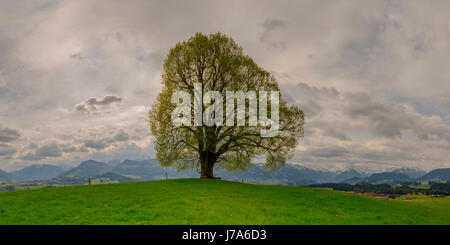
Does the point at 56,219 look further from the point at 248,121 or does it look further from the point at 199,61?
the point at 199,61

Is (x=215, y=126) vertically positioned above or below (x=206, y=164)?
above

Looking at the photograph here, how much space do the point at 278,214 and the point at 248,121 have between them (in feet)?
85.6

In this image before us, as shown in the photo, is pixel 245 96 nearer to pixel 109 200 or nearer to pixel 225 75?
pixel 225 75

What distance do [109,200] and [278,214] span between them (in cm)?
1624

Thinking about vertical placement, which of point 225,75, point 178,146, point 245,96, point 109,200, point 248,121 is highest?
point 225,75

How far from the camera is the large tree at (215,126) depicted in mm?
46156

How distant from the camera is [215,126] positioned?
1845 inches

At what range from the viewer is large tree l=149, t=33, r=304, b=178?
46156 mm
